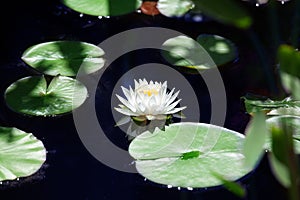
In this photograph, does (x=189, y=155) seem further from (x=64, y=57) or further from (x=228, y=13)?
(x=228, y=13)

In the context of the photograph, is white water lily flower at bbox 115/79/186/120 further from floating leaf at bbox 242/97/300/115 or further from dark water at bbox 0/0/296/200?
floating leaf at bbox 242/97/300/115

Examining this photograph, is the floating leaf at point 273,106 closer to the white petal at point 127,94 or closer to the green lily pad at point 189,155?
the green lily pad at point 189,155

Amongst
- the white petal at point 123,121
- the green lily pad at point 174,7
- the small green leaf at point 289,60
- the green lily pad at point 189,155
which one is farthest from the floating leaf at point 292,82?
the green lily pad at point 174,7

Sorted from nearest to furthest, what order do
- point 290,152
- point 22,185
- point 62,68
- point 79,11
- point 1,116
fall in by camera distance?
point 290,152
point 22,185
point 1,116
point 62,68
point 79,11

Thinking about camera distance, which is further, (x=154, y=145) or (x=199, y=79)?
(x=199, y=79)

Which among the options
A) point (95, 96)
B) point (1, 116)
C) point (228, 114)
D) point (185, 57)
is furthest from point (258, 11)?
point (1, 116)

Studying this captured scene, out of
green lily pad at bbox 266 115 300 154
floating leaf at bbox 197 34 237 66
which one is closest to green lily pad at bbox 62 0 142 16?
floating leaf at bbox 197 34 237 66

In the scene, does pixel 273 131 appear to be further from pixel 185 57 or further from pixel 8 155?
pixel 185 57

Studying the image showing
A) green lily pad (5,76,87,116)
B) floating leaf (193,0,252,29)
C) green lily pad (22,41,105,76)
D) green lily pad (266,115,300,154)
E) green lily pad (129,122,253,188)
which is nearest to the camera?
floating leaf (193,0,252,29)

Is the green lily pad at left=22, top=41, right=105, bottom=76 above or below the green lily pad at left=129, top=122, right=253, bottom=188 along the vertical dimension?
above
